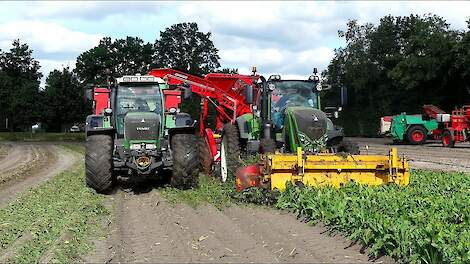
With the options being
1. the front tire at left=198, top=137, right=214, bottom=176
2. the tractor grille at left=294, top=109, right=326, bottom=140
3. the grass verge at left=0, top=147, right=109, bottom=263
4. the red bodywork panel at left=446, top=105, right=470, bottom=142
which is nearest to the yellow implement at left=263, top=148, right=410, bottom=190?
the tractor grille at left=294, top=109, right=326, bottom=140

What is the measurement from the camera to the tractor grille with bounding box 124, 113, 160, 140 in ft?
38.6

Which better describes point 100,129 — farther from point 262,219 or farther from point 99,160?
point 262,219

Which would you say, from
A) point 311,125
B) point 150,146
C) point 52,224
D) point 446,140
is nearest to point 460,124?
point 446,140

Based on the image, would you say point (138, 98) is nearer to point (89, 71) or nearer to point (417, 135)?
point (417, 135)

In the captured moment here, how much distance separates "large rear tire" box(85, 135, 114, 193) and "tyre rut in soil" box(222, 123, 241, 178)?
2.46 metres

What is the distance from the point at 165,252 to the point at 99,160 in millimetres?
5274

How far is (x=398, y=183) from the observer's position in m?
10.2

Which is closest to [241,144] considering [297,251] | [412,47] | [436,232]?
[297,251]

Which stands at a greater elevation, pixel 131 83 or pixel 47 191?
pixel 131 83

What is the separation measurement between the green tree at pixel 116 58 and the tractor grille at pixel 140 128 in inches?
2430

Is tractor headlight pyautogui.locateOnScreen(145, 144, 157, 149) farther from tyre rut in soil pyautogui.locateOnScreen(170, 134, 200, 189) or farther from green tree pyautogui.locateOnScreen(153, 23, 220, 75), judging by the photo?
green tree pyautogui.locateOnScreen(153, 23, 220, 75)

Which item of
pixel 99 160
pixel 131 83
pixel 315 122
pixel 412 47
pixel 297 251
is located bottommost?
pixel 297 251

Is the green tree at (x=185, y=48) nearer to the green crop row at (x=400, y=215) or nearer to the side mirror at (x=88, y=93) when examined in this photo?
the side mirror at (x=88, y=93)

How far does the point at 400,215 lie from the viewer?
7.22 m
